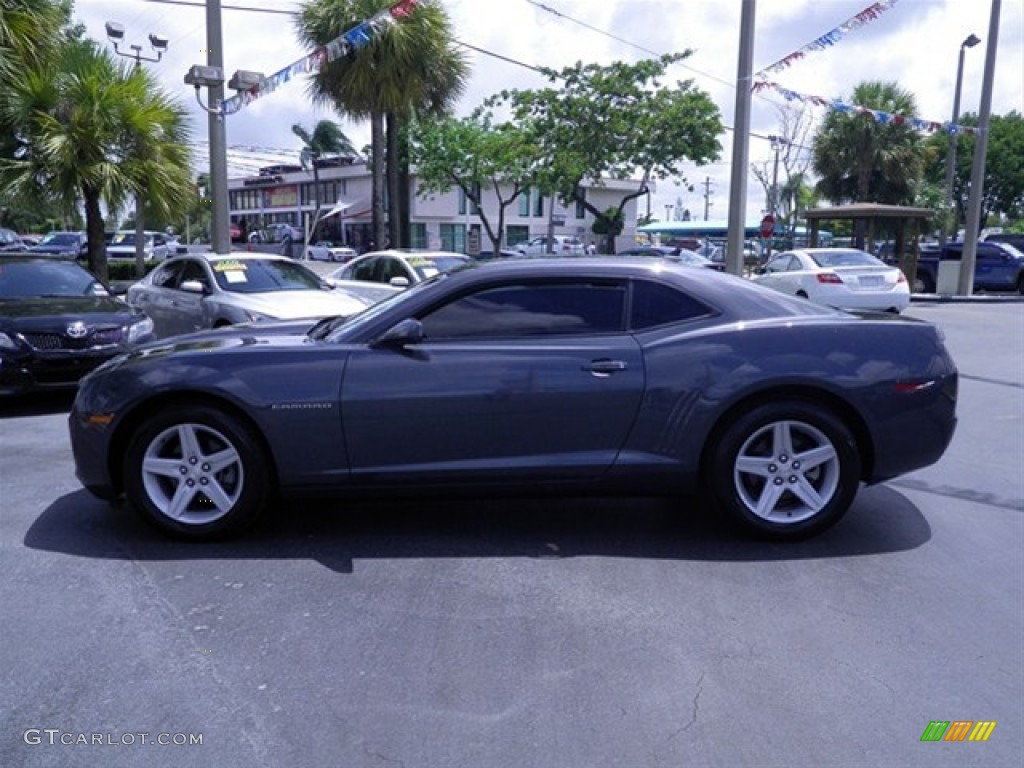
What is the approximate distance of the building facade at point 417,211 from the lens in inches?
2019

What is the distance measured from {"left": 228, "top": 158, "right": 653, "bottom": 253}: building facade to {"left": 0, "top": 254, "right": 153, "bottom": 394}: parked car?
37234mm

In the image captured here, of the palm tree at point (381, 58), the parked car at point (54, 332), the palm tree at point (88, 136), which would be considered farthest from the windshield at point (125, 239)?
the parked car at point (54, 332)

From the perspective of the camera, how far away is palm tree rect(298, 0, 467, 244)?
739 inches

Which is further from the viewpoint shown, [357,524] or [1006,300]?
Result: [1006,300]

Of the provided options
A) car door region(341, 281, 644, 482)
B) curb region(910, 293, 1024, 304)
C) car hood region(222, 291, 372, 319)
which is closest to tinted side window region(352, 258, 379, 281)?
car hood region(222, 291, 372, 319)

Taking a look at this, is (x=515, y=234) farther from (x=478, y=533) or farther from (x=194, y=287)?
(x=478, y=533)

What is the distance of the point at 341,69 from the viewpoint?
19.3m

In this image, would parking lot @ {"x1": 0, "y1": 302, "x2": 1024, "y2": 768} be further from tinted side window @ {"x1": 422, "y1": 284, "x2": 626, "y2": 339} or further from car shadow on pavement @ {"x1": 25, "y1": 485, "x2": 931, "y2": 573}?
tinted side window @ {"x1": 422, "y1": 284, "x2": 626, "y2": 339}

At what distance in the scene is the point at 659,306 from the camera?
4.73m

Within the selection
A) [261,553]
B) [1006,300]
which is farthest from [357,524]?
[1006,300]

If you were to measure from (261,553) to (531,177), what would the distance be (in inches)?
1106

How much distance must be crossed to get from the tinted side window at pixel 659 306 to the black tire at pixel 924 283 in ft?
82.0

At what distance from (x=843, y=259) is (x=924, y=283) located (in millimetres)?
12135

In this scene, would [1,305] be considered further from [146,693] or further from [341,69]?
[341,69]
